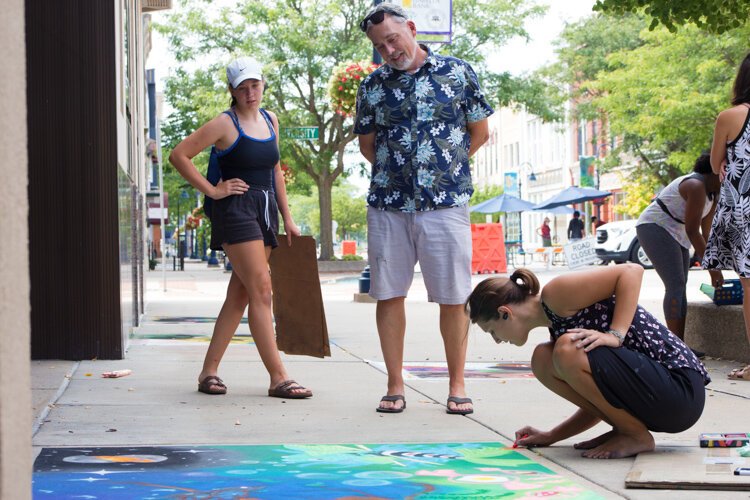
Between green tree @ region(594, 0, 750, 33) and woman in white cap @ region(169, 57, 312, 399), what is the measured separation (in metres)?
5.48

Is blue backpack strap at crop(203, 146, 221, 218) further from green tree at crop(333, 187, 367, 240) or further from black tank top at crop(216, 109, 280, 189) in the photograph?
green tree at crop(333, 187, 367, 240)

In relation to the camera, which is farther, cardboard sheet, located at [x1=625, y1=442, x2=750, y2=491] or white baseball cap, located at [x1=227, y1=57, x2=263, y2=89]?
white baseball cap, located at [x1=227, y1=57, x2=263, y2=89]

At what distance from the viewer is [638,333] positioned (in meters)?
4.46

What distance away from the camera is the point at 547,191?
7975 cm

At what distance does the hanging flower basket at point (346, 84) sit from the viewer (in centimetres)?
2142

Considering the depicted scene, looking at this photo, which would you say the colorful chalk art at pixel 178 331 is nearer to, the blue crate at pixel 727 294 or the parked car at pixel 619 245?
the blue crate at pixel 727 294

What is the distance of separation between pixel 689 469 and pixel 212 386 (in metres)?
3.12

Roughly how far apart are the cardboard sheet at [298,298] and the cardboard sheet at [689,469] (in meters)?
2.66

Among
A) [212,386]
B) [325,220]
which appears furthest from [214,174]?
[325,220]

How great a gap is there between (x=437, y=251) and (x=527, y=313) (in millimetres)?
1631

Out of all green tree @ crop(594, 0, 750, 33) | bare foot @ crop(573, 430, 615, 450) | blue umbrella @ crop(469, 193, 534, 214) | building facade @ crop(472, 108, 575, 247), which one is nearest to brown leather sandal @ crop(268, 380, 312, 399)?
bare foot @ crop(573, 430, 615, 450)

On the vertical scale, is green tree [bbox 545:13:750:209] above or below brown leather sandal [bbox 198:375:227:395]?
above

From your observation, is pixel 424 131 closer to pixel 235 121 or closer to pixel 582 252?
pixel 235 121

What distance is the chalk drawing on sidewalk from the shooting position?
7.57 meters
